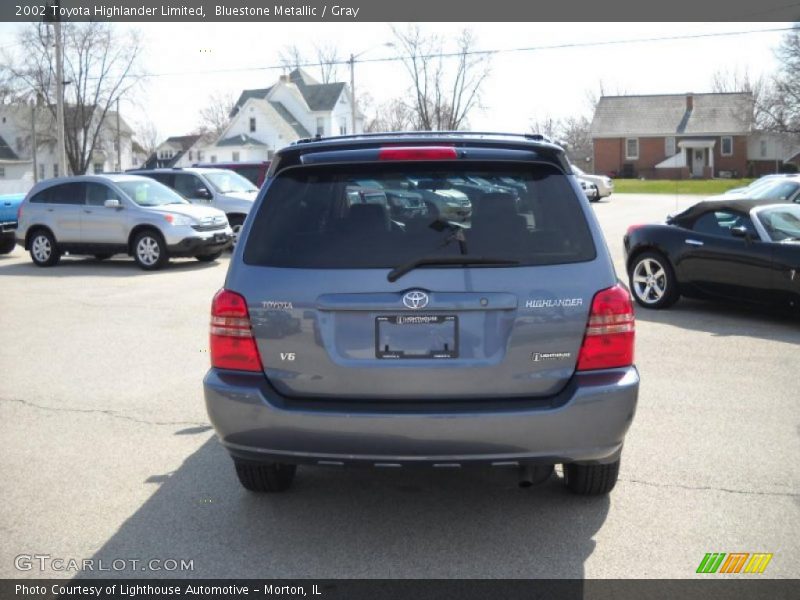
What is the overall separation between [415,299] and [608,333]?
3.01ft

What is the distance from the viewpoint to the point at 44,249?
18.3 m

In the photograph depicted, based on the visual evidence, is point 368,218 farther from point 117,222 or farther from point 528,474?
point 117,222

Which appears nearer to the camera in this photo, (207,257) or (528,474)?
(528,474)

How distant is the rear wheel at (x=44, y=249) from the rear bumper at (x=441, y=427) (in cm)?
1559

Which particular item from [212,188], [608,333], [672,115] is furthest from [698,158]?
[608,333]

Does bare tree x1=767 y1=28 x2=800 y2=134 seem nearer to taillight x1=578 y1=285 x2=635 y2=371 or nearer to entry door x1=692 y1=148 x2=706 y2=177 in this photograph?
entry door x1=692 y1=148 x2=706 y2=177

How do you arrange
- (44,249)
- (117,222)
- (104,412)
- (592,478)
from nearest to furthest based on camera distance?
(592,478) < (104,412) < (117,222) < (44,249)

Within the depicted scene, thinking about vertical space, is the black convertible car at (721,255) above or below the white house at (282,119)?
below

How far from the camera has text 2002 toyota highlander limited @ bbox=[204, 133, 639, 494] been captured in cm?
396

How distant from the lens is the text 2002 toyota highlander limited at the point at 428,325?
396 centimetres

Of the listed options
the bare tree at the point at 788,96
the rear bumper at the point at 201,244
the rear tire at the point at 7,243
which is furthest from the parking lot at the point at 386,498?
the bare tree at the point at 788,96

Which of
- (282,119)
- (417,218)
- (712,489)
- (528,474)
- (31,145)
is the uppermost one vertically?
(282,119)

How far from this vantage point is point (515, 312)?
156 inches

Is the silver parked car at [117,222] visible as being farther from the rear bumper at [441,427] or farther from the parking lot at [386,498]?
the rear bumper at [441,427]
